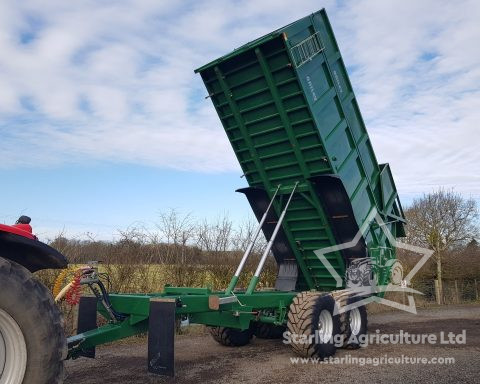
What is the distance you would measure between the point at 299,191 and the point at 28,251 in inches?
181

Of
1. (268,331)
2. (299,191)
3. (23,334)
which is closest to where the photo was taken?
(23,334)

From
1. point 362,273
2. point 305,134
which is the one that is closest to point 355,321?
point 362,273

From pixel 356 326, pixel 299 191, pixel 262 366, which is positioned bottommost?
pixel 262 366

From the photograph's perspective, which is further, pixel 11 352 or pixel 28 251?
pixel 28 251

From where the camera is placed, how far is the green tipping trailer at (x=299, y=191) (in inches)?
251

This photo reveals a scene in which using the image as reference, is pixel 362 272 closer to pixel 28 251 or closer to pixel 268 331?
A: pixel 268 331

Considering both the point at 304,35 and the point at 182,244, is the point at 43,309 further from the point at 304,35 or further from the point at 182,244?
the point at 182,244

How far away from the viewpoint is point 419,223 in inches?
1011

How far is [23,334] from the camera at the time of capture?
3.15m

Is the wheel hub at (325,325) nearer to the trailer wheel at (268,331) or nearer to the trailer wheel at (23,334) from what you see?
the trailer wheel at (268,331)

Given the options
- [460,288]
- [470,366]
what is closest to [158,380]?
[470,366]

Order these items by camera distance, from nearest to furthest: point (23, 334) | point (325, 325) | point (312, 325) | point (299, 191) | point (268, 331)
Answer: point (23, 334)
point (312, 325)
point (325, 325)
point (299, 191)
point (268, 331)

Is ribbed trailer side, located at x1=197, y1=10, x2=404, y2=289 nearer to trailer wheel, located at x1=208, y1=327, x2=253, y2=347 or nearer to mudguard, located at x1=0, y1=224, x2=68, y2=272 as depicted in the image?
trailer wheel, located at x1=208, y1=327, x2=253, y2=347

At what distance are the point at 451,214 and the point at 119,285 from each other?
23.0 m
